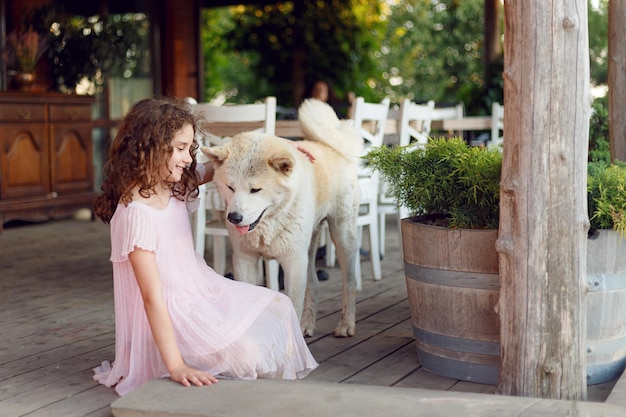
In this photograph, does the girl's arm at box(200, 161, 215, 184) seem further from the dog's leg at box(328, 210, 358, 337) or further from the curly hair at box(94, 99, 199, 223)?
the dog's leg at box(328, 210, 358, 337)

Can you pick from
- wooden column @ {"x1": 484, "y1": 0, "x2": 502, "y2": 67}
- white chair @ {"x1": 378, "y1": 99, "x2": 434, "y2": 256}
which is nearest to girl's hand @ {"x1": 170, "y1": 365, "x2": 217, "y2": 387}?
white chair @ {"x1": 378, "y1": 99, "x2": 434, "y2": 256}

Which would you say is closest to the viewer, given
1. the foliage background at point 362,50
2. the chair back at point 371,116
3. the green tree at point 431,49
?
the chair back at point 371,116

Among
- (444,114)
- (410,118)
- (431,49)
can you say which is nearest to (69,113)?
(444,114)

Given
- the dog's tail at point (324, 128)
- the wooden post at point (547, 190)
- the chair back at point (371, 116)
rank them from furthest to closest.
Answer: the chair back at point (371, 116) < the dog's tail at point (324, 128) < the wooden post at point (547, 190)

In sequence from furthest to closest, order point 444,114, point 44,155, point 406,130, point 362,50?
point 362,50 → point 44,155 → point 444,114 → point 406,130

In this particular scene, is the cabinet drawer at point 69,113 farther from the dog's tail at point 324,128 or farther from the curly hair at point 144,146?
the curly hair at point 144,146

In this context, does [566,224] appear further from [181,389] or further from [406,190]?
[181,389]

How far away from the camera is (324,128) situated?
334 cm

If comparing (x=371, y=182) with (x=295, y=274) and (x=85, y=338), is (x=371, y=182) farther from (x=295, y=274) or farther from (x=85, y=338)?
(x=85, y=338)

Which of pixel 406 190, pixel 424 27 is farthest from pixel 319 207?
pixel 424 27

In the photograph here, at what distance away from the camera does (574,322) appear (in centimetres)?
224

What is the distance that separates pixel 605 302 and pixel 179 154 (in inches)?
54.1

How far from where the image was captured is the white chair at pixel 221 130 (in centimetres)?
383

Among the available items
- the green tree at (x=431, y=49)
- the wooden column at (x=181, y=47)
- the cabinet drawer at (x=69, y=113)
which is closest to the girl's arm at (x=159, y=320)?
the cabinet drawer at (x=69, y=113)
